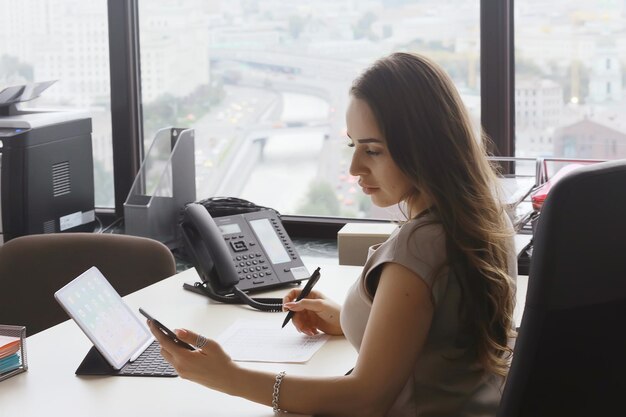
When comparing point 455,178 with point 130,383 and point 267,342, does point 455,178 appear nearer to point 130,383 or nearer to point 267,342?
point 267,342

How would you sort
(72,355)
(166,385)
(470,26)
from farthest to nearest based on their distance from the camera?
1. (470,26)
2. (72,355)
3. (166,385)

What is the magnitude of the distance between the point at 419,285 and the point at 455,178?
0.19 m

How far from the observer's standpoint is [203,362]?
157 cm

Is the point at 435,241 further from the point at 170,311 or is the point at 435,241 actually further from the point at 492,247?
the point at 170,311

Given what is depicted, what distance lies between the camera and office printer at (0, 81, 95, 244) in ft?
9.03

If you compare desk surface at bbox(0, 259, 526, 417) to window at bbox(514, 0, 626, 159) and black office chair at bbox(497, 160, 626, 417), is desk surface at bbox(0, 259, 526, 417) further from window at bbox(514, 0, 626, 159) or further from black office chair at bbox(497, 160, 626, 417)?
window at bbox(514, 0, 626, 159)

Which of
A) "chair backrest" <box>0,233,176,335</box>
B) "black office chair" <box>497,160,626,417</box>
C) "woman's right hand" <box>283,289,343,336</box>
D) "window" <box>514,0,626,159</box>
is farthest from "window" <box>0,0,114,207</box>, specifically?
"black office chair" <box>497,160,626,417</box>

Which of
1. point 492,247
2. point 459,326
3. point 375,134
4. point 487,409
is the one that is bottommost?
point 487,409

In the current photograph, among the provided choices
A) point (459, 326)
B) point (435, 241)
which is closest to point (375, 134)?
point (435, 241)

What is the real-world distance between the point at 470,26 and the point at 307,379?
1.64m

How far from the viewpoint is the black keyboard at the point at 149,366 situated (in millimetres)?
1741

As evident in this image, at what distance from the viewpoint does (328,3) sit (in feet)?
9.93

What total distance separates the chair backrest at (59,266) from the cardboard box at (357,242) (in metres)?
0.47

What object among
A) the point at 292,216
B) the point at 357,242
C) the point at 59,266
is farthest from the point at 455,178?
the point at 292,216
